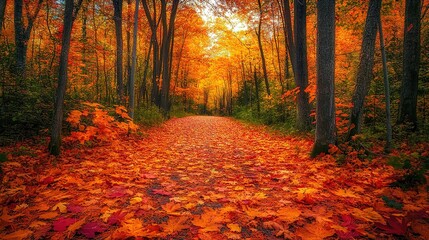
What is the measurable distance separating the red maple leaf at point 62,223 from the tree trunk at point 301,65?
7.89 m

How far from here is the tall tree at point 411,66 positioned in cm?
632

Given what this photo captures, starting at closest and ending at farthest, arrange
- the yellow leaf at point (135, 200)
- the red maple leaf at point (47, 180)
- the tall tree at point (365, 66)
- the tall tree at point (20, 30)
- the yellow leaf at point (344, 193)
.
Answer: the yellow leaf at point (135, 200), the yellow leaf at point (344, 193), the red maple leaf at point (47, 180), the tall tree at point (365, 66), the tall tree at point (20, 30)

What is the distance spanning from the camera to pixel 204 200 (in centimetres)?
268

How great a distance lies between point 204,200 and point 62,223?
4.73 feet

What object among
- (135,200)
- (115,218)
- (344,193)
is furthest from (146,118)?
(344,193)

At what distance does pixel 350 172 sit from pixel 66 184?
4.37m

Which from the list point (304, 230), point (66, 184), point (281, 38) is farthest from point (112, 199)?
point (281, 38)

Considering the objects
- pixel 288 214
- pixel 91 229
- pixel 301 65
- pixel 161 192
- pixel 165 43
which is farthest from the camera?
pixel 165 43

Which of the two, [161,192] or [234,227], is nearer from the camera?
[234,227]

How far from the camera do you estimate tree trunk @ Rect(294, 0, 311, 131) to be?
26.9 ft

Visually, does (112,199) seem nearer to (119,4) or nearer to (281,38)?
(119,4)

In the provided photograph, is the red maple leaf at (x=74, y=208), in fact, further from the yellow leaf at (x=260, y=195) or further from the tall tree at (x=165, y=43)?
the tall tree at (x=165, y=43)

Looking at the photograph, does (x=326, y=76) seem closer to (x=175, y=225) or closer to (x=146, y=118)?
(x=175, y=225)

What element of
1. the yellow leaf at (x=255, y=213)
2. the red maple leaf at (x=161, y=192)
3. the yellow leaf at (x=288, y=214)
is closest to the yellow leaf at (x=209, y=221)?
the yellow leaf at (x=255, y=213)
